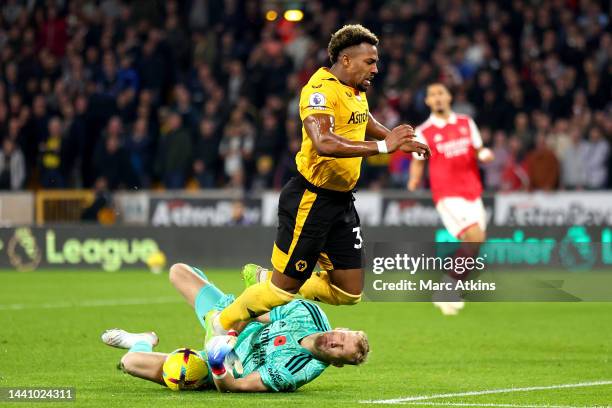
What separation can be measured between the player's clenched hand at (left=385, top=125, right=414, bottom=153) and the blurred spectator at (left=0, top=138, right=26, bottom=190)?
1714 cm

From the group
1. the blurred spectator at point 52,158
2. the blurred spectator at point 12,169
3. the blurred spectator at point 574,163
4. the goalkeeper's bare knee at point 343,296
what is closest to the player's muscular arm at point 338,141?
the goalkeeper's bare knee at point 343,296

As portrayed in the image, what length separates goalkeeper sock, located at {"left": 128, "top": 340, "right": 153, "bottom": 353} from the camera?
920cm

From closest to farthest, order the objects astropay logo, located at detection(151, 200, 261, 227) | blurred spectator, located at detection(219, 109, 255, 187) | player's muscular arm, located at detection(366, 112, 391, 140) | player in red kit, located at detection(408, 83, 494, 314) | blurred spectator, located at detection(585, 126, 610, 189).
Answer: player's muscular arm, located at detection(366, 112, 391, 140) → player in red kit, located at detection(408, 83, 494, 314) → blurred spectator, located at detection(585, 126, 610, 189) → astropay logo, located at detection(151, 200, 261, 227) → blurred spectator, located at detection(219, 109, 255, 187)

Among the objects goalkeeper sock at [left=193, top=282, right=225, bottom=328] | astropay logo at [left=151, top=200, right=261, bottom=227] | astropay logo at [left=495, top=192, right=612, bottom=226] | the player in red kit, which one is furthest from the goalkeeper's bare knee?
astropay logo at [left=151, top=200, right=261, bottom=227]

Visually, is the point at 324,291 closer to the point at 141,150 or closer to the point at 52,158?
the point at 141,150

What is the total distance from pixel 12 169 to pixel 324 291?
1618 centimetres

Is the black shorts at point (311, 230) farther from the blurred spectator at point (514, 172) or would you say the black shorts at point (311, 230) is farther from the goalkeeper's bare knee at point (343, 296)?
the blurred spectator at point (514, 172)

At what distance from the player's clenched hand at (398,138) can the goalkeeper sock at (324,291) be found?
147cm

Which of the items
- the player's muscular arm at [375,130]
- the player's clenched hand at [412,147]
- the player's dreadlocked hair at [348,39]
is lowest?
the player's clenched hand at [412,147]

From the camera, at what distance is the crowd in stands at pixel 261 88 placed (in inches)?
918

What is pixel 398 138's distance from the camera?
9.16m

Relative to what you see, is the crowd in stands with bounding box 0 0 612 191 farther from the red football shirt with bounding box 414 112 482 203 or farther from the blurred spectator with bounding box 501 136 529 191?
the red football shirt with bounding box 414 112 482 203

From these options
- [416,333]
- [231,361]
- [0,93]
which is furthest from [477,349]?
[0,93]

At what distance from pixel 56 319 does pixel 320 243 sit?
560cm
